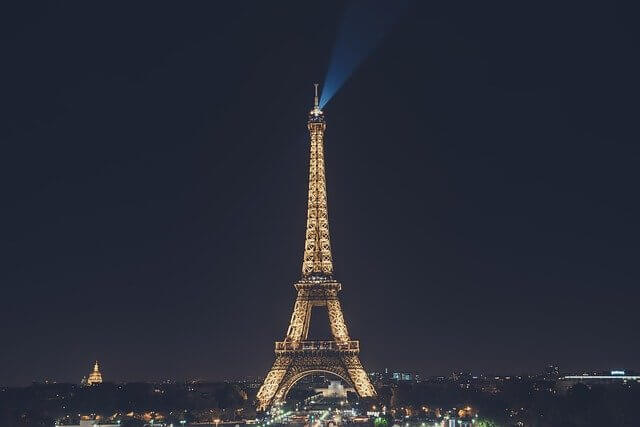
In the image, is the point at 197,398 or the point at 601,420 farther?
the point at 197,398

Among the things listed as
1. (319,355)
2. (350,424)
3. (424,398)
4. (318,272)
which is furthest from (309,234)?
(424,398)

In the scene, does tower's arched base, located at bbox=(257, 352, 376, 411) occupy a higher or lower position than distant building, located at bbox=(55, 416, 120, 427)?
higher

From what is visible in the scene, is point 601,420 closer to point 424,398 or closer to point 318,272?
point 318,272

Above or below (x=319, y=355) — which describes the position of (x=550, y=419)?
below

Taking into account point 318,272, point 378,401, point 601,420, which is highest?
point 318,272

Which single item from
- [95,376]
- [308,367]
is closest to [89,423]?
[308,367]

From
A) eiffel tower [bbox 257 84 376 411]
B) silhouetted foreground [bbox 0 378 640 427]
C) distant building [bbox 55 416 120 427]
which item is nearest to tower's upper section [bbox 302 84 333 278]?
eiffel tower [bbox 257 84 376 411]

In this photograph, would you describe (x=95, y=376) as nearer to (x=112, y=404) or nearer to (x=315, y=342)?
(x=112, y=404)

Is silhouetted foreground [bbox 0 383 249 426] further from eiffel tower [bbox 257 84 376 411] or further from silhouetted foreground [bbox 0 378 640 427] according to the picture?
eiffel tower [bbox 257 84 376 411]
